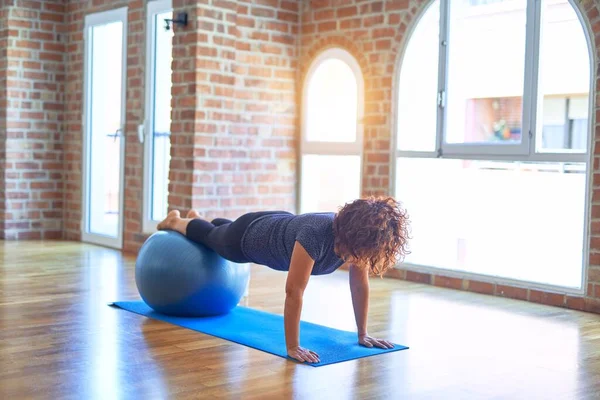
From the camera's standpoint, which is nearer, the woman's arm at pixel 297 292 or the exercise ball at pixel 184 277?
the woman's arm at pixel 297 292

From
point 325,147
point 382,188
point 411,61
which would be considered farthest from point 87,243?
point 411,61

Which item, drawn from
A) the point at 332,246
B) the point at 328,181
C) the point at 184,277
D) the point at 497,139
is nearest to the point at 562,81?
the point at 497,139

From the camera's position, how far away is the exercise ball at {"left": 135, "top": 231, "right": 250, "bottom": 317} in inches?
172

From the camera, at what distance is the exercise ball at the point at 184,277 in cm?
436

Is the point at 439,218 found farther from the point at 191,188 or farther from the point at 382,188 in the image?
the point at 191,188

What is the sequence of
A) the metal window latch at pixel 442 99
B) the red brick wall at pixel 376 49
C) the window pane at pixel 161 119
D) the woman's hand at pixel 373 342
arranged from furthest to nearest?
the window pane at pixel 161 119 < the red brick wall at pixel 376 49 < the metal window latch at pixel 442 99 < the woman's hand at pixel 373 342

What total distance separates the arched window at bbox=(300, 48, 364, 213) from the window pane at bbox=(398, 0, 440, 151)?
0.41 m

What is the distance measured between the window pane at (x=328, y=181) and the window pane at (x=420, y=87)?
0.57 metres

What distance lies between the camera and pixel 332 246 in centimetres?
372

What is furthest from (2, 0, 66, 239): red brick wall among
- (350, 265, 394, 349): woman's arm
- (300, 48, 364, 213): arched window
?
(350, 265, 394, 349): woman's arm

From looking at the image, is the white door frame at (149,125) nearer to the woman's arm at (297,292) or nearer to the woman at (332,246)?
the woman at (332,246)

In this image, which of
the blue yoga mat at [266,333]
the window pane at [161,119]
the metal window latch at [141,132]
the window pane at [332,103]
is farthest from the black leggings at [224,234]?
the metal window latch at [141,132]

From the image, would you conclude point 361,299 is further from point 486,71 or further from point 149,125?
point 149,125

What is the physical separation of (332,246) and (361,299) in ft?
1.21
